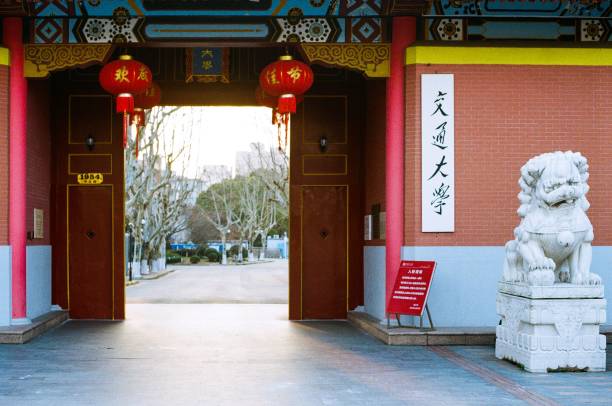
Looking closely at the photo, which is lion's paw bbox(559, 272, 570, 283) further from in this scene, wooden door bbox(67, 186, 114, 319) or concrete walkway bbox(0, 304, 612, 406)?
wooden door bbox(67, 186, 114, 319)

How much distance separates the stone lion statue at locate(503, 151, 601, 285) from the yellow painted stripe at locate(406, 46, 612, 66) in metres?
2.11

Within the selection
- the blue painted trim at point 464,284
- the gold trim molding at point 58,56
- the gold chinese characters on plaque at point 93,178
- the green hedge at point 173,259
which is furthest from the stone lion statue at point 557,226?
the green hedge at point 173,259

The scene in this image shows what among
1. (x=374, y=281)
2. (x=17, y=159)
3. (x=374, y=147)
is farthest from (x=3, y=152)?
(x=374, y=281)

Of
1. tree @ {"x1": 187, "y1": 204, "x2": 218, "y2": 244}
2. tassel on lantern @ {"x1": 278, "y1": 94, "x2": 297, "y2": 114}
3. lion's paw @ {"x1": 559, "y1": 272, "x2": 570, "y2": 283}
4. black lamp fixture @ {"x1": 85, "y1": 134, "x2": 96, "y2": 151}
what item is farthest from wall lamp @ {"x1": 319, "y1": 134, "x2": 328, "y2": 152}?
tree @ {"x1": 187, "y1": 204, "x2": 218, "y2": 244}

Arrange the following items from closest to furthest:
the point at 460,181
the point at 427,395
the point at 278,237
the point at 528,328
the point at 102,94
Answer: the point at 427,395, the point at 528,328, the point at 460,181, the point at 102,94, the point at 278,237

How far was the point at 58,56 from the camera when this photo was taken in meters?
8.59

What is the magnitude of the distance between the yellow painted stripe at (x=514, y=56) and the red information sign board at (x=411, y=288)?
2.31 m

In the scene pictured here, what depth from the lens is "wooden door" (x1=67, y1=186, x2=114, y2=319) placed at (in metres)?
10.4

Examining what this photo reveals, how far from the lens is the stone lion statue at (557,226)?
6.53 metres

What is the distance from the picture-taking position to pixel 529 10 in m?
8.52

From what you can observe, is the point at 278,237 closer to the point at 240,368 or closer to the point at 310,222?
the point at 310,222

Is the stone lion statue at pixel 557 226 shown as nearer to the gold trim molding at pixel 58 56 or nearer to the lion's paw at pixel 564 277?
the lion's paw at pixel 564 277

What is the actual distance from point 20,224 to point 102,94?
2.76m

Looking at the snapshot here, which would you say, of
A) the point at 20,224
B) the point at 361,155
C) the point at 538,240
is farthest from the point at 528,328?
the point at 20,224
